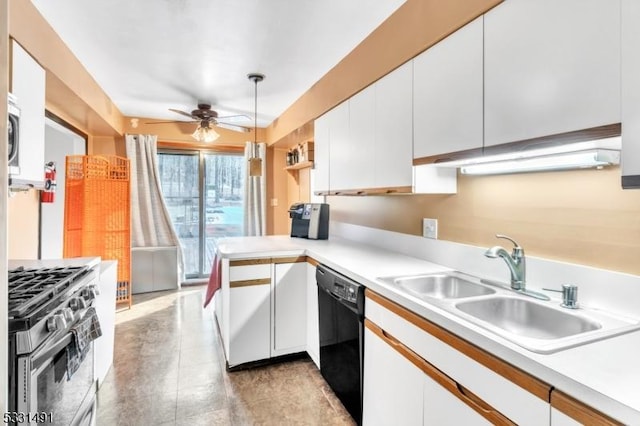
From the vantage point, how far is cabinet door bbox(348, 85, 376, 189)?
223 centimetres

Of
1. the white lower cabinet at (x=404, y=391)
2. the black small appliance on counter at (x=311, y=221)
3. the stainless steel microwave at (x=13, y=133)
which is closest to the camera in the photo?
the white lower cabinet at (x=404, y=391)

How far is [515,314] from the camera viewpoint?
4.56ft

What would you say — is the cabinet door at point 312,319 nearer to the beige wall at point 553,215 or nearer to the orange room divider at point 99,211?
the beige wall at point 553,215

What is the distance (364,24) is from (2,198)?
83.4 inches

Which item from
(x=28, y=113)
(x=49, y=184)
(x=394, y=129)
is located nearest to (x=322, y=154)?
(x=394, y=129)

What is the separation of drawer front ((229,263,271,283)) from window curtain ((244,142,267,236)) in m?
2.56

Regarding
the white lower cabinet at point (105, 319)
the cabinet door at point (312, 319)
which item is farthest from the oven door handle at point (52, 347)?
the cabinet door at point (312, 319)

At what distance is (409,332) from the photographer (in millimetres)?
1343

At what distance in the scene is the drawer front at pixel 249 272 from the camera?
236 centimetres

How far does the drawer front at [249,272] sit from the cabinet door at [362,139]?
877 millimetres

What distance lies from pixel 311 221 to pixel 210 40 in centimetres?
167

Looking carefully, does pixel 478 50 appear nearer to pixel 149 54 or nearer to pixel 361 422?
pixel 361 422

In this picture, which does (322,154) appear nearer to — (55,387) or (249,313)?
(249,313)

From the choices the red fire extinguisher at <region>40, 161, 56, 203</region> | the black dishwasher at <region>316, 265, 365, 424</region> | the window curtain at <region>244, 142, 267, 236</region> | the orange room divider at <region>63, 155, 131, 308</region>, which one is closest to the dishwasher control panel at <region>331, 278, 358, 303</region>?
the black dishwasher at <region>316, 265, 365, 424</region>
